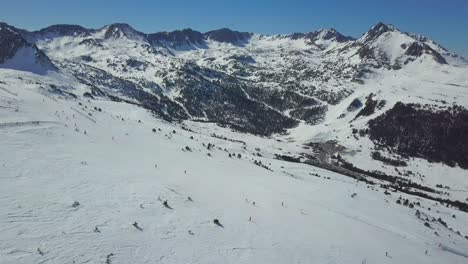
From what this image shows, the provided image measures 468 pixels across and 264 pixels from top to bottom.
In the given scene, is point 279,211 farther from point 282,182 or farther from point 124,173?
point 282,182

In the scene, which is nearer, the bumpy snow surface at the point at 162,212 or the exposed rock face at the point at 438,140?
the bumpy snow surface at the point at 162,212

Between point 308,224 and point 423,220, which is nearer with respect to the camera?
point 308,224

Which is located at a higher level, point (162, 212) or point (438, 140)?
point (438, 140)

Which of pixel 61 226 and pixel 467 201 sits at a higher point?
pixel 467 201

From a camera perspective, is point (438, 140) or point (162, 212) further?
point (438, 140)

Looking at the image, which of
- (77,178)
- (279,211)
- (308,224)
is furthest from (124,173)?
(308,224)

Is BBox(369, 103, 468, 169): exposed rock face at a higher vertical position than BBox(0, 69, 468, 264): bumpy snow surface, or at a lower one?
higher

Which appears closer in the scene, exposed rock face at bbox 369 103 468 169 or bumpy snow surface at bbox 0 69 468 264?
bumpy snow surface at bbox 0 69 468 264

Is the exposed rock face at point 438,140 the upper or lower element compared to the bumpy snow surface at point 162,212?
upper
